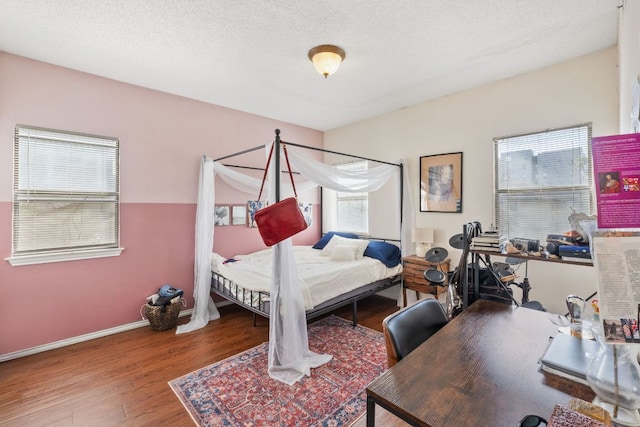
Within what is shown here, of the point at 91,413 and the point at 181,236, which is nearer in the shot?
the point at 91,413

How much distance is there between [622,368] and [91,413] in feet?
9.61

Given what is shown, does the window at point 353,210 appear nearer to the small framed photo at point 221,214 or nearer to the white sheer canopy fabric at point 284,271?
the white sheer canopy fabric at point 284,271

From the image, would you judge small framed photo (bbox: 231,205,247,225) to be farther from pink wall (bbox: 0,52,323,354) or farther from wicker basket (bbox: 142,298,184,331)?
wicker basket (bbox: 142,298,184,331)

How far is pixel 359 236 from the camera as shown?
476 cm

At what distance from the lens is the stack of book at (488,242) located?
1.53 meters

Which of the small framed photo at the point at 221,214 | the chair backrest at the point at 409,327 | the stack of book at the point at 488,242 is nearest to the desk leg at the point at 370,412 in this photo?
A: the chair backrest at the point at 409,327

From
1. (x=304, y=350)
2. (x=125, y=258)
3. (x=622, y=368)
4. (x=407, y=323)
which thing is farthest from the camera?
(x=125, y=258)

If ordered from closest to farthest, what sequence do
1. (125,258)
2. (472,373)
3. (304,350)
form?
(472,373) < (304,350) < (125,258)

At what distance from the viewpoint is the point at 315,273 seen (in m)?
3.07

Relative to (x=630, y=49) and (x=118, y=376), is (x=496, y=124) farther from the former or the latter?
(x=118, y=376)

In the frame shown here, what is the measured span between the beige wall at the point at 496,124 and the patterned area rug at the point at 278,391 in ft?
6.36

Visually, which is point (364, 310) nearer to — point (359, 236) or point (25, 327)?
point (359, 236)

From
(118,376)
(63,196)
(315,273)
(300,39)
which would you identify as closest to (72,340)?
(118,376)

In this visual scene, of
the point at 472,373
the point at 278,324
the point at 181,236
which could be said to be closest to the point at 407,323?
the point at 472,373
